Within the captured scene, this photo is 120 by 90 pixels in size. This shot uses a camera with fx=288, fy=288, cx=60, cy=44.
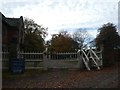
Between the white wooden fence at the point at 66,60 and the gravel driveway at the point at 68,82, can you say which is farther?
the white wooden fence at the point at 66,60

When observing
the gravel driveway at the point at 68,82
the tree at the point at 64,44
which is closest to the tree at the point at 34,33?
the tree at the point at 64,44

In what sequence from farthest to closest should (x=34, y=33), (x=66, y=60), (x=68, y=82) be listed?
(x=34, y=33)
(x=66, y=60)
(x=68, y=82)

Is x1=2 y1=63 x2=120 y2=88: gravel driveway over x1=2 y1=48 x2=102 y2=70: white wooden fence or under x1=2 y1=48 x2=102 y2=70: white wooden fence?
under

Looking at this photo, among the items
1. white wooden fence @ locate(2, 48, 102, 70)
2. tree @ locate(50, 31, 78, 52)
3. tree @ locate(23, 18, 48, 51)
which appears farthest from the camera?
tree @ locate(50, 31, 78, 52)

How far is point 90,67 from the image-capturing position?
885 inches

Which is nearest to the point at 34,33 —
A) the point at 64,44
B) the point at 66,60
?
the point at 64,44

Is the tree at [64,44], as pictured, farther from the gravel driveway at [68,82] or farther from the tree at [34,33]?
the gravel driveway at [68,82]

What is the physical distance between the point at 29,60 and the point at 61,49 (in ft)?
→ 169

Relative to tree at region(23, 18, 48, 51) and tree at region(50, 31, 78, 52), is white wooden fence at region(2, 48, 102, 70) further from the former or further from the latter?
tree at region(50, 31, 78, 52)

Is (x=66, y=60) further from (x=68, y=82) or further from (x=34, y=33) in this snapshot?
(x=34, y=33)

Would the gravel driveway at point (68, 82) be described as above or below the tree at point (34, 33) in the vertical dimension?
below

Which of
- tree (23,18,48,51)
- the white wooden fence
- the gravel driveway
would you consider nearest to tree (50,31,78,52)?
tree (23,18,48,51)

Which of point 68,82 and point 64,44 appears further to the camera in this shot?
point 64,44

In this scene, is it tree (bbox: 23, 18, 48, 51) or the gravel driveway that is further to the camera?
tree (bbox: 23, 18, 48, 51)
